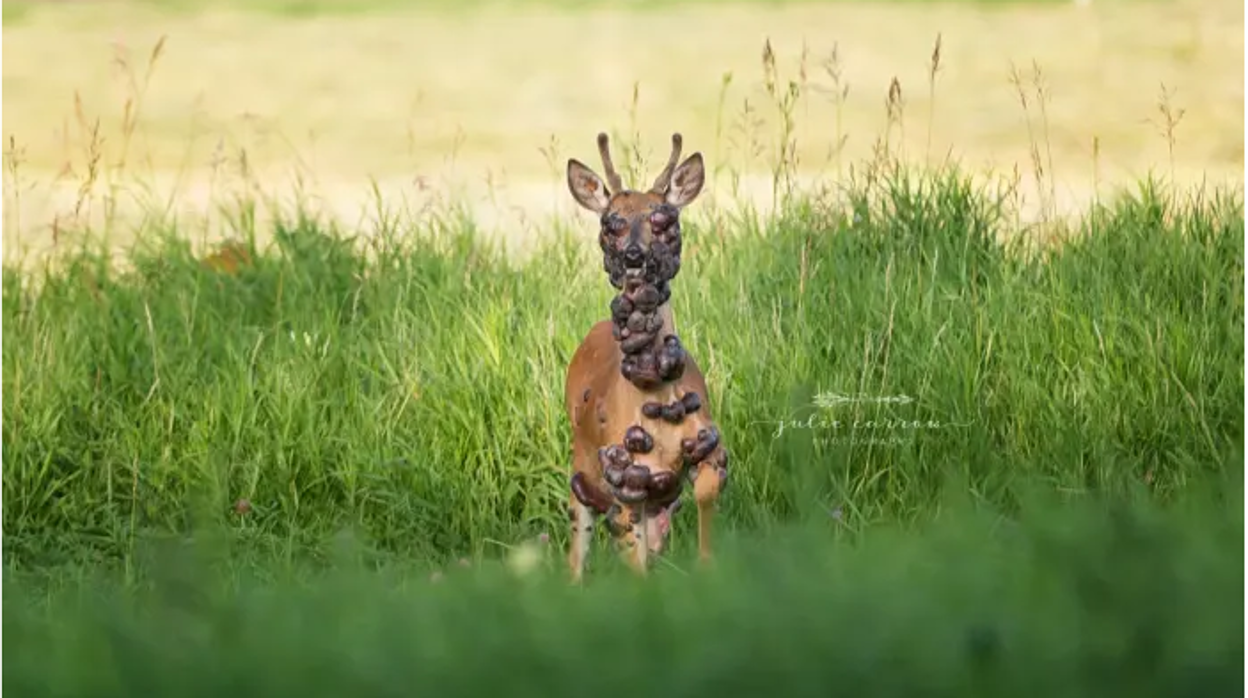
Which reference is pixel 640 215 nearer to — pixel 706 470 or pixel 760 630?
pixel 706 470

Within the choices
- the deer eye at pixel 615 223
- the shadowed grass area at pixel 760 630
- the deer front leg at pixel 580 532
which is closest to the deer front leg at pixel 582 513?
the deer front leg at pixel 580 532

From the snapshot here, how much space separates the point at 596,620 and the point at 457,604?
30 centimetres

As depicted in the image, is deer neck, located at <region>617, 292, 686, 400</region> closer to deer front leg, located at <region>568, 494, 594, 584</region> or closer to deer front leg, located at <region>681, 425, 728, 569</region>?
deer front leg, located at <region>681, 425, 728, 569</region>

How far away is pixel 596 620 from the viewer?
2.84 meters

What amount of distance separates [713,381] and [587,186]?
137cm

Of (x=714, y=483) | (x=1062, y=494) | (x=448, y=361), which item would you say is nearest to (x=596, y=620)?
(x=714, y=483)

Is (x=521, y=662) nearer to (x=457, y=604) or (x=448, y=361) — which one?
(x=457, y=604)

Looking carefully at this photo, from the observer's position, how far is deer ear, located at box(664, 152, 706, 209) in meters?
4.44

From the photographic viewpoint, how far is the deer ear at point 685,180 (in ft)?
14.6

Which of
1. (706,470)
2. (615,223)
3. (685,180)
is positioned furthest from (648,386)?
(685,180)

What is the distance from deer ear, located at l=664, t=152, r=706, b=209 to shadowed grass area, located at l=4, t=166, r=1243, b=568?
3.90 feet

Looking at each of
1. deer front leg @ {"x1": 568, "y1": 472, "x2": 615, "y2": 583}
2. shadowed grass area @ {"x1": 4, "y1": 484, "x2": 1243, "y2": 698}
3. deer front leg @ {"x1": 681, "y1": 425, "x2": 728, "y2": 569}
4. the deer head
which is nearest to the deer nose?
the deer head

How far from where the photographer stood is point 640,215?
439cm

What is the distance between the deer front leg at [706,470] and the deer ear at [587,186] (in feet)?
1.90
